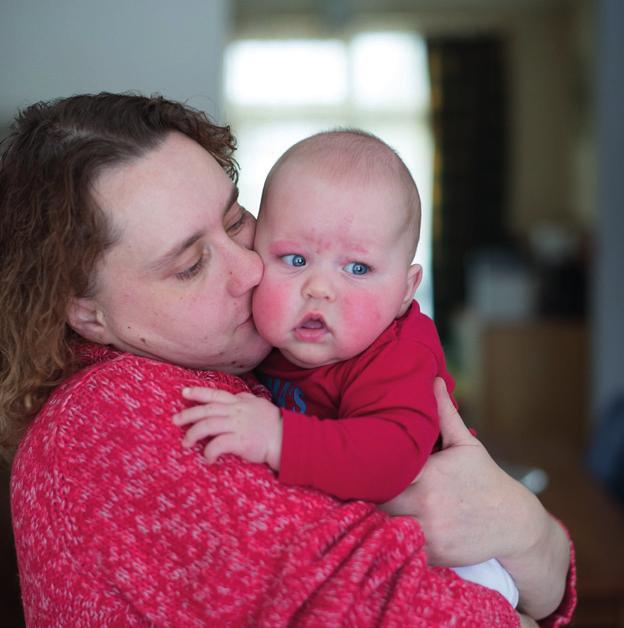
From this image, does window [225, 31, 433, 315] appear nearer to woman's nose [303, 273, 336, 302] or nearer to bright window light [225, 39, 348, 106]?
bright window light [225, 39, 348, 106]

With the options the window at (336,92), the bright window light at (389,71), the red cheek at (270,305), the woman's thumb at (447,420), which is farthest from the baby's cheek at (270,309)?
the bright window light at (389,71)

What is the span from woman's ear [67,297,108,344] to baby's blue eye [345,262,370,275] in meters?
0.32

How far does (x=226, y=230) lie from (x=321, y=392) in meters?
0.25

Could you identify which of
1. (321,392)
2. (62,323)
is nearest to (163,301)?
(62,323)

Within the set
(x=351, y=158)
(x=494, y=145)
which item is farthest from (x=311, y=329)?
(x=494, y=145)

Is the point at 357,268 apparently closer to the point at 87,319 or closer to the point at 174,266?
the point at 174,266

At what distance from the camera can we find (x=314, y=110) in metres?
7.05

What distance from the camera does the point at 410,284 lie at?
113 cm

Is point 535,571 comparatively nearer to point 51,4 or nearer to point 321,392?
point 321,392

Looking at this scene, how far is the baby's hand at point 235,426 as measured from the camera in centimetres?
91

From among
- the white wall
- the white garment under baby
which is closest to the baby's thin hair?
the white garment under baby

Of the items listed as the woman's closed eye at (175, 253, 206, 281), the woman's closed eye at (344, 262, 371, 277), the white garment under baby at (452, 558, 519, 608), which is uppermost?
the woman's closed eye at (175, 253, 206, 281)

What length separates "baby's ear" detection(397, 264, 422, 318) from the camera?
3.67ft

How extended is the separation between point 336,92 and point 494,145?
4.64 ft
